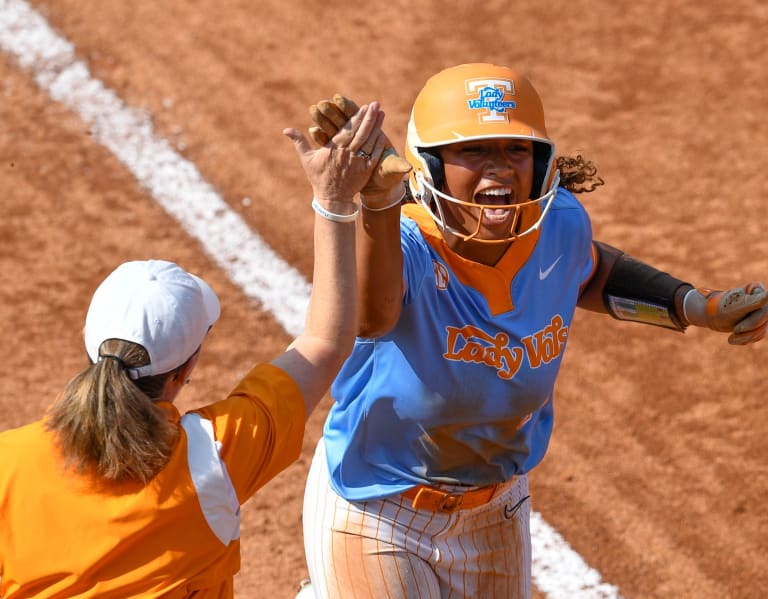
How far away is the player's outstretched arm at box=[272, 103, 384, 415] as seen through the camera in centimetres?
313

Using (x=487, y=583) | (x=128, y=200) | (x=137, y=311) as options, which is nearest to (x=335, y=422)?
(x=487, y=583)

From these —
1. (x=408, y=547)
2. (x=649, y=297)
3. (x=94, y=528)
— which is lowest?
(x=408, y=547)

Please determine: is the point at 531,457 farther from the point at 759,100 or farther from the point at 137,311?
the point at 759,100

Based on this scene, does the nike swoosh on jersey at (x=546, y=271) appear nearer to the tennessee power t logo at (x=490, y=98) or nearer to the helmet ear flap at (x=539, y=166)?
the helmet ear flap at (x=539, y=166)

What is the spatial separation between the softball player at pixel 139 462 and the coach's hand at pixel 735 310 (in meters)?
1.65

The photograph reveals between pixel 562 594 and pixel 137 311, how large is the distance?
9.42ft

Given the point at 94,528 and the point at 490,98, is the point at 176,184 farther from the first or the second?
the point at 94,528

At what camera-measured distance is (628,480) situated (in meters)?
5.70

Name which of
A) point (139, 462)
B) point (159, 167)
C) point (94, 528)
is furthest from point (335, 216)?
point (159, 167)

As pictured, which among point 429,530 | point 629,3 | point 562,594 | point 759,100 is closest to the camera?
point 429,530

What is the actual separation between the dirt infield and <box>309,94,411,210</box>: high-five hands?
2.56 m

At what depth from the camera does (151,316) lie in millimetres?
2945

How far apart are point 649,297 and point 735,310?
312mm

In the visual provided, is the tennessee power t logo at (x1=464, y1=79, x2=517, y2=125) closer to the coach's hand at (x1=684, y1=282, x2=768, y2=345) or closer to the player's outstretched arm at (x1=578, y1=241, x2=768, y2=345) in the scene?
the player's outstretched arm at (x1=578, y1=241, x2=768, y2=345)
